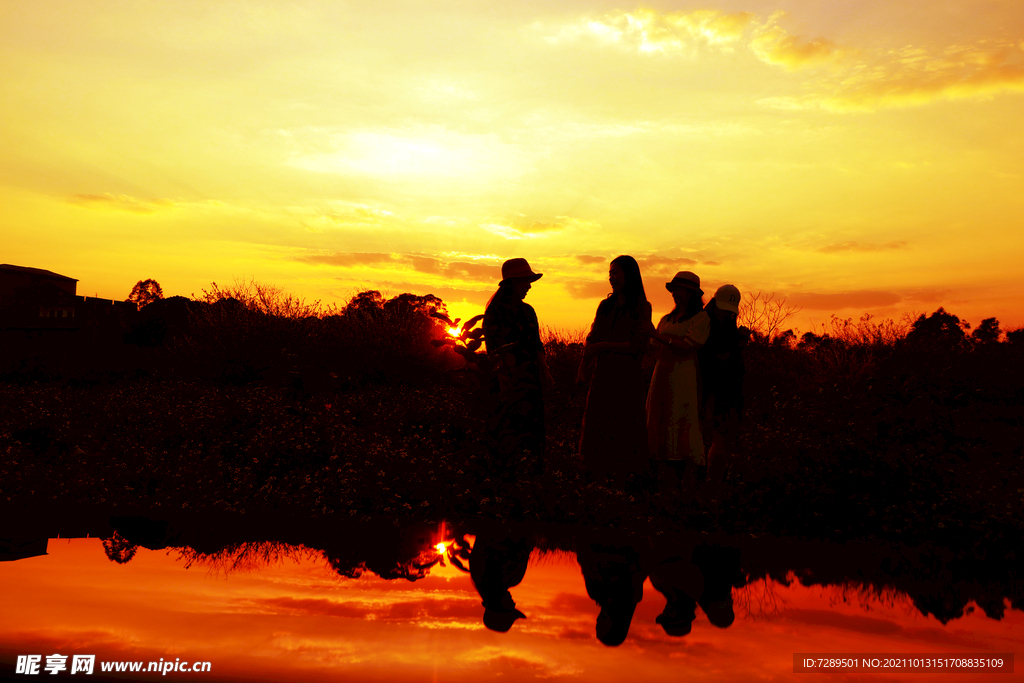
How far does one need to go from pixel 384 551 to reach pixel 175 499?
3514 millimetres

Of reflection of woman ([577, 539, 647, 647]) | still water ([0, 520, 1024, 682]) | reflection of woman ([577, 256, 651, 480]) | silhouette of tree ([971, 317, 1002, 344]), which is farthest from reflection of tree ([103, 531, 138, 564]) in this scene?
silhouette of tree ([971, 317, 1002, 344])

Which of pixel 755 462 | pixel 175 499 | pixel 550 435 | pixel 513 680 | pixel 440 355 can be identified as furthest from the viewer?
pixel 440 355

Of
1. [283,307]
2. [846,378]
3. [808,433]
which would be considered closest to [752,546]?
[808,433]

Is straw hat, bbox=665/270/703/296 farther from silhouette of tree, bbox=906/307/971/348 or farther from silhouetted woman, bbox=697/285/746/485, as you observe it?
silhouette of tree, bbox=906/307/971/348

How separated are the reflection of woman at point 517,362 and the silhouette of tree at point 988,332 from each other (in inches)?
606

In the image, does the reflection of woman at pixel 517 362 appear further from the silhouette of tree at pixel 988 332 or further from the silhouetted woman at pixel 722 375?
the silhouette of tree at pixel 988 332

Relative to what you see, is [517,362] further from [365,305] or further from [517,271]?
[365,305]

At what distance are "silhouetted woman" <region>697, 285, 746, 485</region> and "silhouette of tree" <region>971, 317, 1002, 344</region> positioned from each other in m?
14.8

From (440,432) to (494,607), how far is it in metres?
7.45

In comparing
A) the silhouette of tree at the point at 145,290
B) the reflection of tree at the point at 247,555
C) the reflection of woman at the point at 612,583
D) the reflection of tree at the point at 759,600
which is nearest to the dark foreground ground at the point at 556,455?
the reflection of woman at the point at 612,583

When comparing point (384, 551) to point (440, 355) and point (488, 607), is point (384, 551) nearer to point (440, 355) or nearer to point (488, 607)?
point (488, 607)

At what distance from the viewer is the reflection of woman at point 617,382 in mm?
8398

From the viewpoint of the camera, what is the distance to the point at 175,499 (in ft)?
28.5

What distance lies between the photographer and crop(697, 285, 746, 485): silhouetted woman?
322 inches
